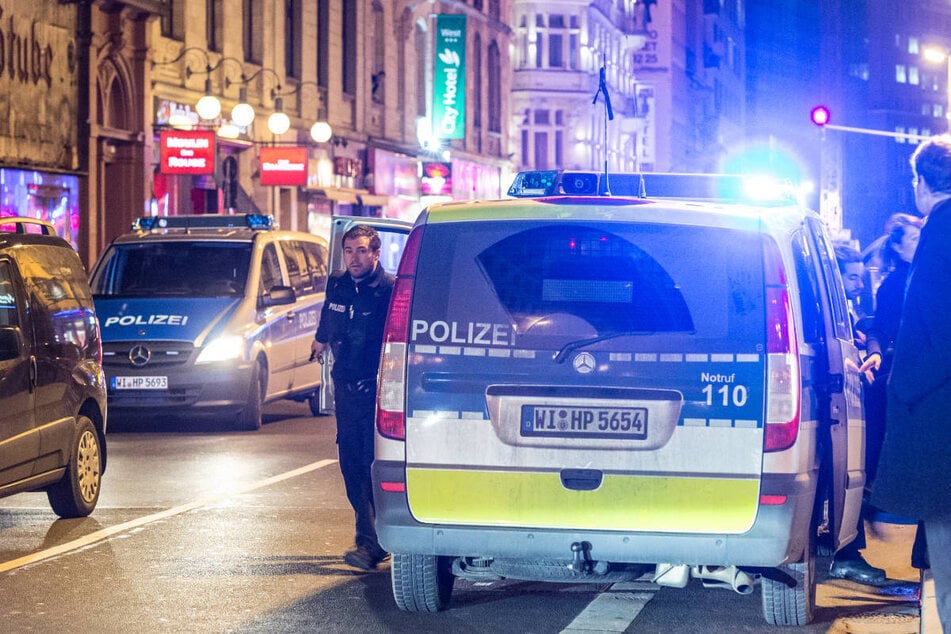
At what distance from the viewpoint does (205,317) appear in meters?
17.2

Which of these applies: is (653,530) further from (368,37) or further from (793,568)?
(368,37)

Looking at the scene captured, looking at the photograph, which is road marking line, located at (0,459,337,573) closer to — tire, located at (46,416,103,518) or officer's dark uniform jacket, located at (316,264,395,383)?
tire, located at (46,416,103,518)

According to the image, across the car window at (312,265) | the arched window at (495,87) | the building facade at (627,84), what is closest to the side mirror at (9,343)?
the car window at (312,265)

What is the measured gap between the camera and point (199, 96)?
105 ft

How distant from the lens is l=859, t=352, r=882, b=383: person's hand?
30.7 feet

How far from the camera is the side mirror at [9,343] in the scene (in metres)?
9.80

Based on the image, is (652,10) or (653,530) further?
(652,10)

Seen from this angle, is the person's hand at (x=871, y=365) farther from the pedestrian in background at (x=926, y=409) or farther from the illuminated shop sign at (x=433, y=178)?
the illuminated shop sign at (x=433, y=178)

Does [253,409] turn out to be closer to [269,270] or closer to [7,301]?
[269,270]

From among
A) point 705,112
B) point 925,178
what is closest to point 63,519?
point 925,178

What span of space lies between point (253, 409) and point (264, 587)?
29.4 feet

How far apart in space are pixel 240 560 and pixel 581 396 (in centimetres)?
301

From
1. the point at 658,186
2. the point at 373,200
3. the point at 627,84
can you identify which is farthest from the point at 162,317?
the point at 627,84

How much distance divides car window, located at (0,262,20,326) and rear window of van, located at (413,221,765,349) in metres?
3.92
